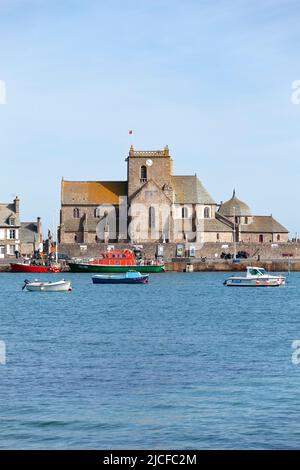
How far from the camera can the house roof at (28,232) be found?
15700 cm

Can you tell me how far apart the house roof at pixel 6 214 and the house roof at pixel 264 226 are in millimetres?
37646

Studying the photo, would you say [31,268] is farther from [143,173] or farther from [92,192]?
[143,173]

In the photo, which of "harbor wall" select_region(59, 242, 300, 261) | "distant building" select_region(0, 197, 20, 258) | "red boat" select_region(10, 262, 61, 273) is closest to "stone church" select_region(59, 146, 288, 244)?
"harbor wall" select_region(59, 242, 300, 261)

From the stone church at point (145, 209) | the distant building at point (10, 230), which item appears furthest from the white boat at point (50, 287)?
the stone church at point (145, 209)

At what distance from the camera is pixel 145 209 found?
15275 centimetres

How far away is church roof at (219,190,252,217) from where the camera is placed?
16588 centimetres

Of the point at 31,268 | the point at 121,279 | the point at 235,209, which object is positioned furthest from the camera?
the point at 235,209

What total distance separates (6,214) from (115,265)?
1033 inches

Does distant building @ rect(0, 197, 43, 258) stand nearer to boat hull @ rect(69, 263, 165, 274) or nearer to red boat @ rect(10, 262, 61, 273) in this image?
red boat @ rect(10, 262, 61, 273)

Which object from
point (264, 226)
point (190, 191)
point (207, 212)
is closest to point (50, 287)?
point (190, 191)

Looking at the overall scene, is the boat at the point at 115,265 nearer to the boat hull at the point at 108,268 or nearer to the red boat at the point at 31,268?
the boat hull at the point at 108,268

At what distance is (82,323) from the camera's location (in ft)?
197
